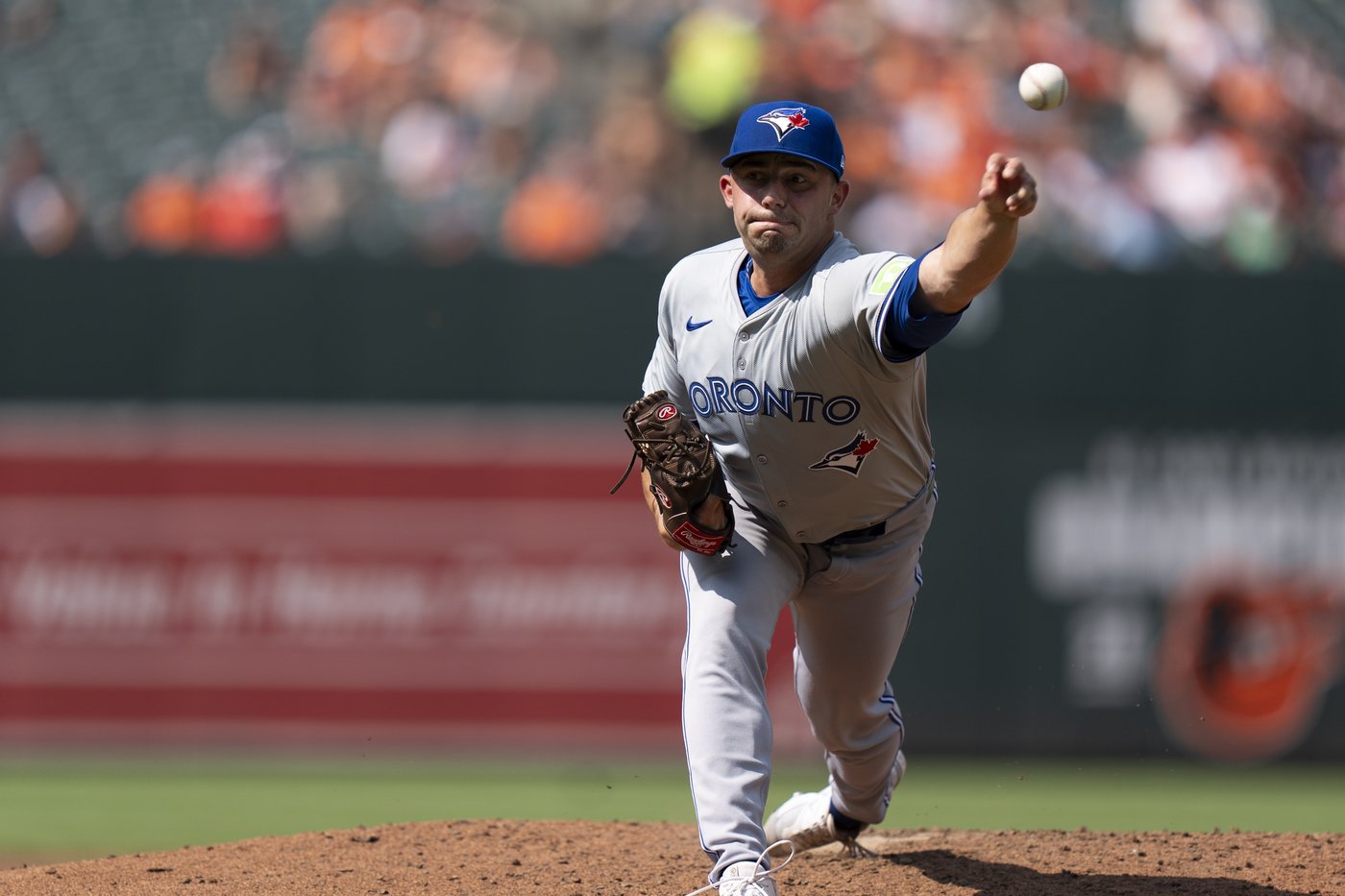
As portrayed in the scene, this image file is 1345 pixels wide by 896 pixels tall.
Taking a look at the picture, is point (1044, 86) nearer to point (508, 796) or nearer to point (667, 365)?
point (667, 365)

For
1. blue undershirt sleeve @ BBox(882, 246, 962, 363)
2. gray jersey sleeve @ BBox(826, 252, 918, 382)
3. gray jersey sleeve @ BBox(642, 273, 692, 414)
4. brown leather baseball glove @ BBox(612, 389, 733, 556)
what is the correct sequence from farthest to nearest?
gray jersey sleeve @ BBox(642, 273, 692, 414), brown leather baseball glove @ BBox(612, 389, 733, 556), gray jersey sleeve @ BBox(826, 252, 918, 382), blue undershirt sleeve @ BBox(882, 246, 962, 363)

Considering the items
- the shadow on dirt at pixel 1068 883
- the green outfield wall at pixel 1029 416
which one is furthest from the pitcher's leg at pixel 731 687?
the green outfield wall at pixel 1029 416

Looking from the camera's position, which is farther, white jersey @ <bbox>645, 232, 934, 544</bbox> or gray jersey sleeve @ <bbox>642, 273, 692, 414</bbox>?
gray jersey sleeve @ <bbox>642, 273, 692, 414</bbox>

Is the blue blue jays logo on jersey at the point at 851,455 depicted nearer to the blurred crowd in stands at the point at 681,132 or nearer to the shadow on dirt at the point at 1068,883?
the shadow on dirt at the point at 1068,883

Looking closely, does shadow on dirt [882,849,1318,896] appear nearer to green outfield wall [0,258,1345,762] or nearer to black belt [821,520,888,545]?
black belt [821,520,888,545]

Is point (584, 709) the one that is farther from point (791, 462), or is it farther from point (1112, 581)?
point (791, 462)

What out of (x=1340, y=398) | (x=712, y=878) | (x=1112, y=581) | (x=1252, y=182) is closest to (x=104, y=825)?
(x=712, y=878)

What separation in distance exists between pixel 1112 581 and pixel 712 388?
17.1 feet

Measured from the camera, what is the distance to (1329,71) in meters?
10.6

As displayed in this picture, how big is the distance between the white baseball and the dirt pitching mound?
6.36 feet

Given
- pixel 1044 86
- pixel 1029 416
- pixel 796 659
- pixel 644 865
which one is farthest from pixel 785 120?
pixel 1029 416

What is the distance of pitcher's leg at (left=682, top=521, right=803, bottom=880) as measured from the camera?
3846mm

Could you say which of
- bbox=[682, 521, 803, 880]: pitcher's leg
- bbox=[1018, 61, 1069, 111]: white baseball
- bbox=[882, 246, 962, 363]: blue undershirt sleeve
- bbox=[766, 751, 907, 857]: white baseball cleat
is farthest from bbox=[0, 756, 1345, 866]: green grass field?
bbox=[1018, 61, 1069, 111]: white baseball

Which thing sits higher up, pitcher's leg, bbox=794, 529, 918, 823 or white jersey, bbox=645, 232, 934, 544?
white jersey, bbox=645, 232, 934, 544
